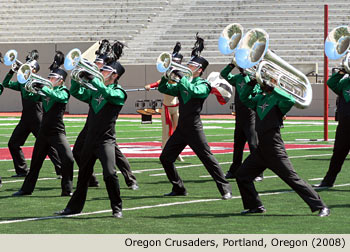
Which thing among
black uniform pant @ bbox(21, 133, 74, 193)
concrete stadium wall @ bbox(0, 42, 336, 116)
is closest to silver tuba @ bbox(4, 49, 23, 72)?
black uniform pant @ bbox(21, 133, 74, 193)

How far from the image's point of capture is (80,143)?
11117mm

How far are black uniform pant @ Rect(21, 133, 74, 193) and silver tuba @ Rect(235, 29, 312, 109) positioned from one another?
3.05 m

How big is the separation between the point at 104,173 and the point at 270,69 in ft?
6.48

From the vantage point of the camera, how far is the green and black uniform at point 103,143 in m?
9.03

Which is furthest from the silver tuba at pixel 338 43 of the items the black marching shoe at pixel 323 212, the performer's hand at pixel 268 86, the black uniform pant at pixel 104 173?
the black uniform pant at pixel 104 173

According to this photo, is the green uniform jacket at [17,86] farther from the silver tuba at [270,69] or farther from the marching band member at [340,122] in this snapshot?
the silver tuba at [270,69]

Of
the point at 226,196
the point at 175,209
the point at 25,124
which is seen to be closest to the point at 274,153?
the point at 175,209

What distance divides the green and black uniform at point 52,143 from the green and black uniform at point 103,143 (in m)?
1.69

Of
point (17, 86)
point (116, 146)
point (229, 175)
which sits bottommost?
point (229, 175)

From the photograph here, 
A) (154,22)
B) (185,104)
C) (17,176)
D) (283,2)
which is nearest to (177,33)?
(154,22)

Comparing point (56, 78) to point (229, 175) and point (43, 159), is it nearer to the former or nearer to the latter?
point (43, 159)

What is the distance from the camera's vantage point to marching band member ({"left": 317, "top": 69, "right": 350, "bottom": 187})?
11.3m

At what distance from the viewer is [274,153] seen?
8984mm

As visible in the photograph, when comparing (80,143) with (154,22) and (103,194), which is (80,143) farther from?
(154,22)
